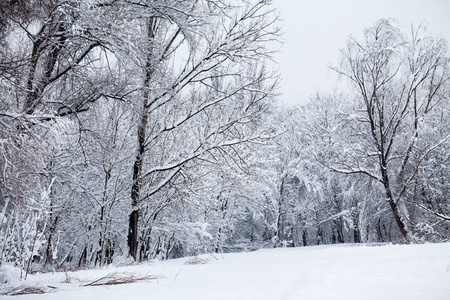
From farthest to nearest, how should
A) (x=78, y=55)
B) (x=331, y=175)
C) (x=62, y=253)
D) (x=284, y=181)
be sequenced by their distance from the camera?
(x=284, y=181)
(x=62, y=253)
(x=331, y=175)
(x=78, y=55)

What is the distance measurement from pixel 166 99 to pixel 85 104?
7.69 ft

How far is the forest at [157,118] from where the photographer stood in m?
3.45

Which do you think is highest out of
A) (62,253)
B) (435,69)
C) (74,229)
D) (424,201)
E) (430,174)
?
(435,69)

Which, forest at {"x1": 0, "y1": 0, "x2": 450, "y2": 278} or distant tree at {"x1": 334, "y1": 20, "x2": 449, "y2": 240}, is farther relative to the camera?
distant tree at {"x1": 334, "y1": 20, "x2": 449, "y2": 240}

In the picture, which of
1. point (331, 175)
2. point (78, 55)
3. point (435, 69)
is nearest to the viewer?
point (78, 55)

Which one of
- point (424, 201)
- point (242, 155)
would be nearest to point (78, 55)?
point (242, 155)

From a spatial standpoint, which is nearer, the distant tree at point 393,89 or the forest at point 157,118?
the forest at point 157,118

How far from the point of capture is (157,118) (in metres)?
7.93

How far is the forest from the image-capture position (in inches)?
136

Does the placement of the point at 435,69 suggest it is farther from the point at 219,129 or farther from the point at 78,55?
the point at 78,55

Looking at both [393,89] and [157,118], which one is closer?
[157,118]

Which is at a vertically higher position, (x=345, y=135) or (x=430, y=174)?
(x=345, y=135)

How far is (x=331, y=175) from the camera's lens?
1356 cm

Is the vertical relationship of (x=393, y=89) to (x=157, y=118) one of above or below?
above
